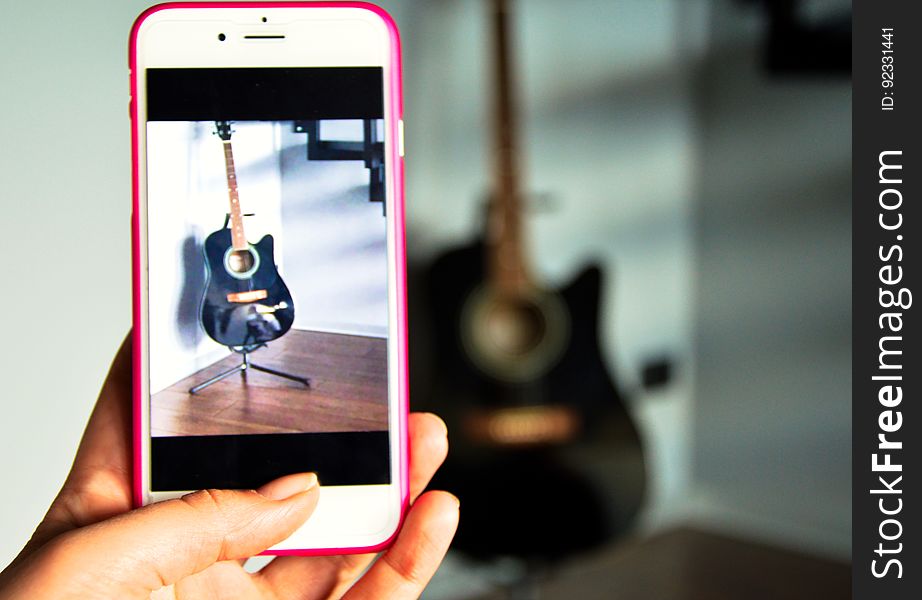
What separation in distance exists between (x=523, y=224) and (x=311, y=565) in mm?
668

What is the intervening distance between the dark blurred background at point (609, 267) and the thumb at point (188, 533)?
40cm

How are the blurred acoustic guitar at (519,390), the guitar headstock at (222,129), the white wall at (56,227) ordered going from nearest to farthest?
the guitar headstock at (222,129) → the white wall at (56,227) → the blurred acoustic guitar at (519,390)

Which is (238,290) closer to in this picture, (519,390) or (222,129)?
(222,129)

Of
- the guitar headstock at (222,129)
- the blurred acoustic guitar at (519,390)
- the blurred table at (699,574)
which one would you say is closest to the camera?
the guitar headstock at (222,129)

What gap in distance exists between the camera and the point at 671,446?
5.14ft

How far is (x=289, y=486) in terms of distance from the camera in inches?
20.0

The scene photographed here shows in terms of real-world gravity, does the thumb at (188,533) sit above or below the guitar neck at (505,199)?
below

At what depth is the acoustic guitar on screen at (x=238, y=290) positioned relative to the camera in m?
0.52

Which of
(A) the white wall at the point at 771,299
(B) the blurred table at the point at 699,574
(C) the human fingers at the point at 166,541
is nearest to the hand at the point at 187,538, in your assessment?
(C) the human fingers at the point at 166,541

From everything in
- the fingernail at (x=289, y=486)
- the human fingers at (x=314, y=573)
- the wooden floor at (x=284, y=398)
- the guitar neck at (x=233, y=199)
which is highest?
the guitar neck at (x=233, y=199)

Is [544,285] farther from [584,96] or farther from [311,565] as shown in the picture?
[311,565]

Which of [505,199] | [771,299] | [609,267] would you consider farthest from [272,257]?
[771,299]
